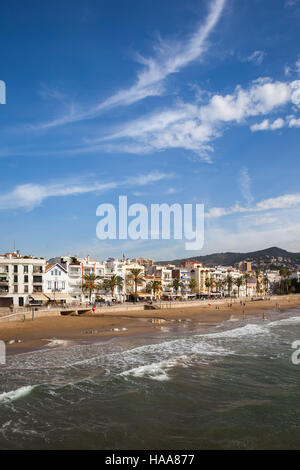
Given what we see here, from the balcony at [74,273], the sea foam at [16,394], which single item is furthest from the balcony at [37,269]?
the sea foam at [16,394]

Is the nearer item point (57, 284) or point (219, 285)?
point (57, 284)

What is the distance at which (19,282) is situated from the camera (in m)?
57.7

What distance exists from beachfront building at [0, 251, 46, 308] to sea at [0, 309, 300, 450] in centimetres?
3527

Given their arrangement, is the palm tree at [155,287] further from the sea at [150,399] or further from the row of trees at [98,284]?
the sea at [150,399]

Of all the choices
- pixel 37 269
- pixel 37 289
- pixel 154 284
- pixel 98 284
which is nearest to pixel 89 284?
pixel 98 284

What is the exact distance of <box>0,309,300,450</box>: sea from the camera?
37.3 feet

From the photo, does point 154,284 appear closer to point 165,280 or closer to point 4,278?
point 165,280

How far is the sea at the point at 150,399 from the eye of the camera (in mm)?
11359

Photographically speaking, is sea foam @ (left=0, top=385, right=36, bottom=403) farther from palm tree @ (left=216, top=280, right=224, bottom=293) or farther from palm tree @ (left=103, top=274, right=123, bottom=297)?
palm tree @ (left=216, top=280, right=224, bottom=293)

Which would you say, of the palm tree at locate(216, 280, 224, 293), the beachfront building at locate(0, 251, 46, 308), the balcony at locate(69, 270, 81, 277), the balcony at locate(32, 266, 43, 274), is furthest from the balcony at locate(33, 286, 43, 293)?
the palm tree at locate(216, 280, 224, 293)

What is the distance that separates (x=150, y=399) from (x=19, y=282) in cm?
4800

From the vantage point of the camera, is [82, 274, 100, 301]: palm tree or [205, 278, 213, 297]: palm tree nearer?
[82, 274, 100, 301]: palm tree

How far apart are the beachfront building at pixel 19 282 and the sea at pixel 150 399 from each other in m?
35.3
